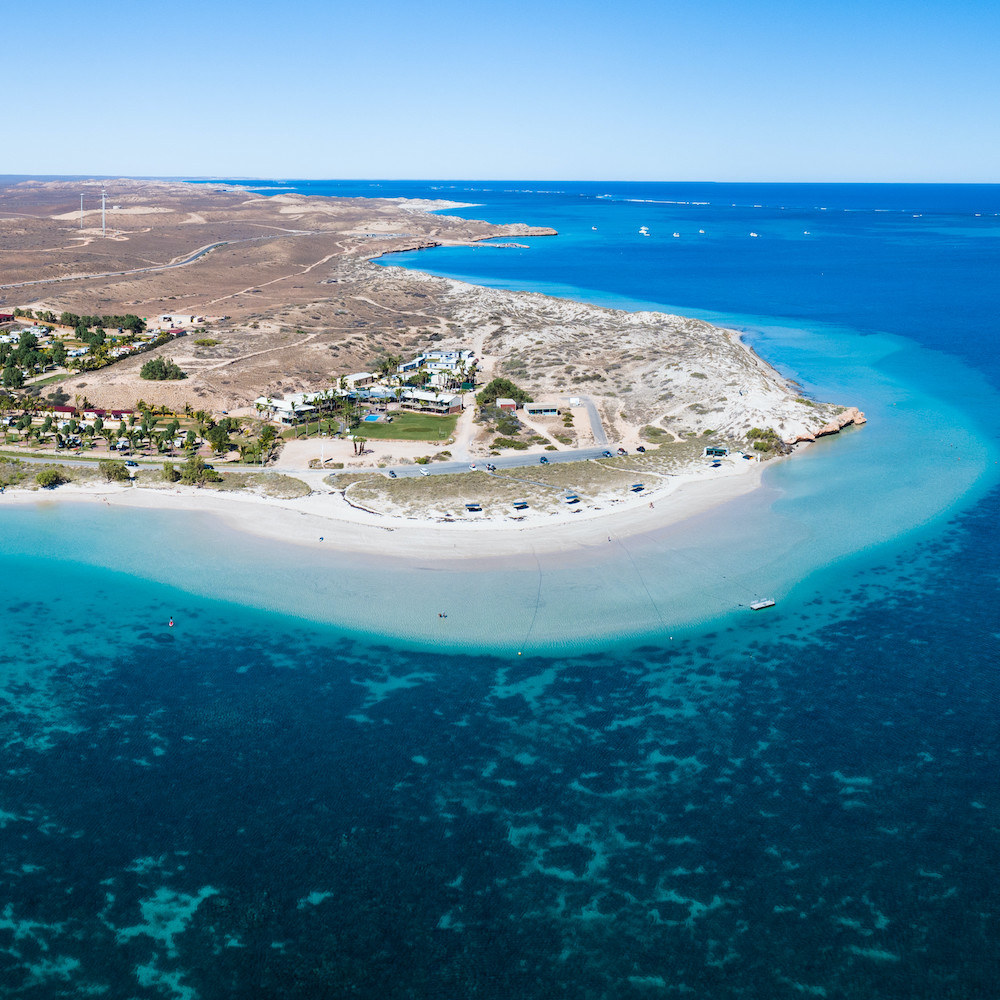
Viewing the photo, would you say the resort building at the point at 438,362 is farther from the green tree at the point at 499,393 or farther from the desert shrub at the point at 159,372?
the desert shrub at the point at 159,372

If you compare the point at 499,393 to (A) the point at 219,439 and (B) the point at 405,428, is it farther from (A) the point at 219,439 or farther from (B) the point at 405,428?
(A) the point at 219,439

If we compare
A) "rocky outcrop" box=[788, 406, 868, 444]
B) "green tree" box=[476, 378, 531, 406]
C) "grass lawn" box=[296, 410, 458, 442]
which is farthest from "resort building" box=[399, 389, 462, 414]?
"rocky outcrop" box=[788, 406, 868, 444]

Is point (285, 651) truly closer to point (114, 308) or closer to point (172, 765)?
point (172, 765)

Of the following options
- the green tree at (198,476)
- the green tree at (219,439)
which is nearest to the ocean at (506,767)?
the green tree at (198,476)

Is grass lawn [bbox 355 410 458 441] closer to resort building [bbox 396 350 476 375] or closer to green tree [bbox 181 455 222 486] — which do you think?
resort building [bbox 396 350 476 375]

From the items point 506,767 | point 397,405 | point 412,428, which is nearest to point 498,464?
point 412,428

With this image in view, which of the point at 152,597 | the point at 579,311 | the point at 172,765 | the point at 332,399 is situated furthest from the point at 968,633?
the point at 579,311
